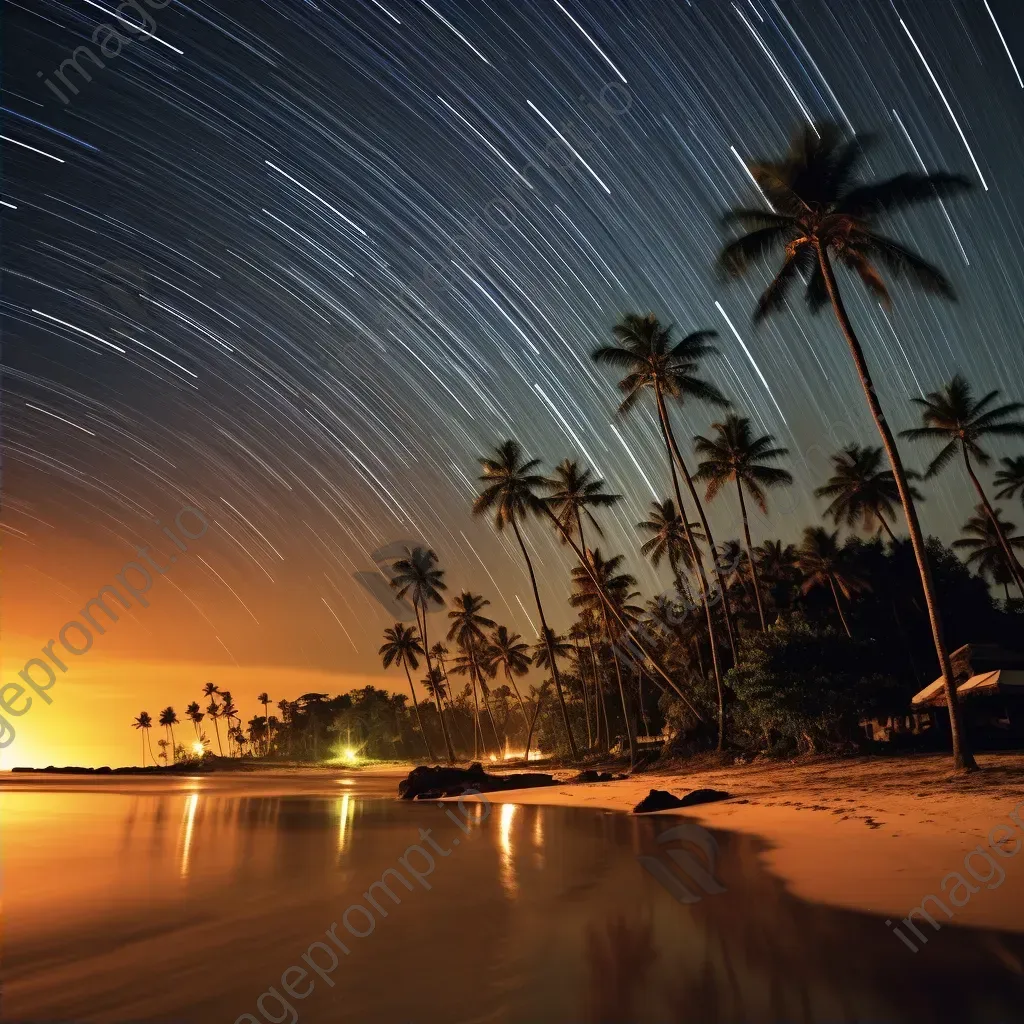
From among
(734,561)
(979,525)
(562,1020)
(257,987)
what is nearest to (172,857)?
(257,987)

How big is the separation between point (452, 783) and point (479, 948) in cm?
2587

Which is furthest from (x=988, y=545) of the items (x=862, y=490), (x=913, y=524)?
(x=913, y=524)

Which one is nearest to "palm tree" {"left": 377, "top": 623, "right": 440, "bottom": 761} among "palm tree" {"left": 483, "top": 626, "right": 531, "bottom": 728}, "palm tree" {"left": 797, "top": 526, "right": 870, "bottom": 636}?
"palm tree" {"left": 483, "top": 626, "right": 531, "bottom": 728}

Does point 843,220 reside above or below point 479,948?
above

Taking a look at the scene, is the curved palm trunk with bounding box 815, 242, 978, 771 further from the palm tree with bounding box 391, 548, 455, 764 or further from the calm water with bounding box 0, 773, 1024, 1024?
the palm tree with bounding box 391, 548, 455, 764

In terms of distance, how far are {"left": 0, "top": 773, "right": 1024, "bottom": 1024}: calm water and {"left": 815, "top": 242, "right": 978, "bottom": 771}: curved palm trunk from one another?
871 cm

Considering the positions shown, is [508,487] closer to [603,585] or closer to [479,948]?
[603,585]

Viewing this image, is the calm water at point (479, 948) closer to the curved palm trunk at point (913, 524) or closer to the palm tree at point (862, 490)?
the curved palm trunk at point (913, 524)

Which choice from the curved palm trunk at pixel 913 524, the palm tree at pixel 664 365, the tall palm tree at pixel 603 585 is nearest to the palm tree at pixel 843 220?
the curved palm trunk at pixel 913 524

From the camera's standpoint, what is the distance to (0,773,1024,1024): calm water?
5.41 meters

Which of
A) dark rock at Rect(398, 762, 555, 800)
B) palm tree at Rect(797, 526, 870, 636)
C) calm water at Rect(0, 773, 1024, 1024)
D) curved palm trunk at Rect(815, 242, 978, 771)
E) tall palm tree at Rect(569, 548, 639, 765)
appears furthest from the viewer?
tall palm tree at Rect(569, 548, 639, 765)

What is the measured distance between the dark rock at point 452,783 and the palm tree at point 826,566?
65.9ft

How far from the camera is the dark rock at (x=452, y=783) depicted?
30.9 m

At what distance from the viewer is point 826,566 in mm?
42562
